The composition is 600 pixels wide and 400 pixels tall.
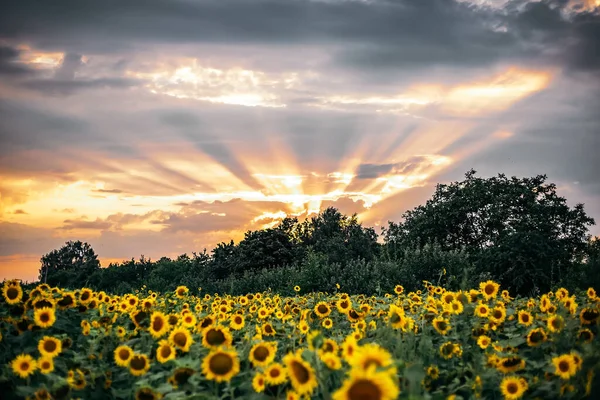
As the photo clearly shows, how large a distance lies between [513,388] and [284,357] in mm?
2230

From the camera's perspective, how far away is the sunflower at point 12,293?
613 centimetres

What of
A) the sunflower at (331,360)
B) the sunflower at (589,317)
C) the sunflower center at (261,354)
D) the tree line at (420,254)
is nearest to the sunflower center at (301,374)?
the sunflower at (331,360)

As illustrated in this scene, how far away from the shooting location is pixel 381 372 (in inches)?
105

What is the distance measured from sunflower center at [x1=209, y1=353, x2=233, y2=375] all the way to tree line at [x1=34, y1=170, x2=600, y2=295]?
16833 millimetres

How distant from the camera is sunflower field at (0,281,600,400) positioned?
3.70 metres

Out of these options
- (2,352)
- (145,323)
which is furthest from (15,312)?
(145,323)

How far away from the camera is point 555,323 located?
5.45m

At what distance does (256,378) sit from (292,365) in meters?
0.80

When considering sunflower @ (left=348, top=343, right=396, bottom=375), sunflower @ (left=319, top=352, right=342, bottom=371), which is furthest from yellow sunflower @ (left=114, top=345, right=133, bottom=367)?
sunflower @ (left=348, top=343, right=396, bottom=375)

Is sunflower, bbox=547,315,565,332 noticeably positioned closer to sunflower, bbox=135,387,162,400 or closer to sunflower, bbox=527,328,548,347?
sunflower, bbox=527,328,548,347

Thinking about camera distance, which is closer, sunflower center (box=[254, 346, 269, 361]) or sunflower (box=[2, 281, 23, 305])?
sunflower center (box=[254, 346, 269, 361])

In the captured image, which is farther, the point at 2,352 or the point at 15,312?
the point at 15,312

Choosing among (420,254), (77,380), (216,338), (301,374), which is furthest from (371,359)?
(420,254)

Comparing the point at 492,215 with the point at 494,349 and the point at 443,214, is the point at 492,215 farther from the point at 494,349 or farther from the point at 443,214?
the point at 494,349
